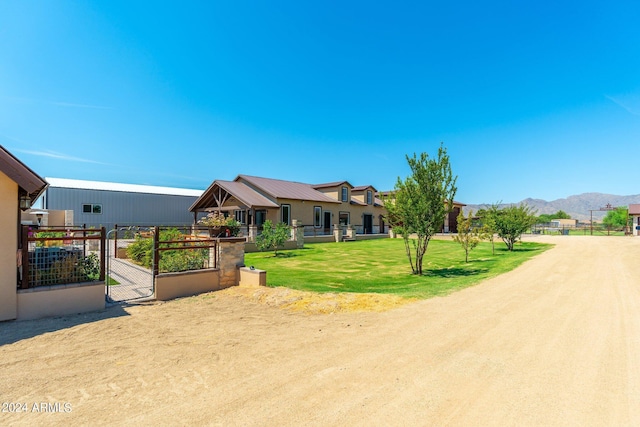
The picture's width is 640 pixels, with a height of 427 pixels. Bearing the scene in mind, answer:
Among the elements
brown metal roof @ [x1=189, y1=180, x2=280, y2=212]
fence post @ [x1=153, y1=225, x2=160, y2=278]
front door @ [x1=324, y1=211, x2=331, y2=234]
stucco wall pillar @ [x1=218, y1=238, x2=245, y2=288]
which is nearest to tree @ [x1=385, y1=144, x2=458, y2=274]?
stucco wall pillar @ [x1=218, y1=238, x2=245, y2=288]

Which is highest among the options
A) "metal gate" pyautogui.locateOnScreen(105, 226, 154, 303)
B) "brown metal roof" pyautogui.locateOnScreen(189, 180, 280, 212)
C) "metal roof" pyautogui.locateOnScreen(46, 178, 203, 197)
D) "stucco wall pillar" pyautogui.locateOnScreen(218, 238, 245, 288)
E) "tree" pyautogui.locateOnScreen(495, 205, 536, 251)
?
"metal roof" pyautogui.locateOnScreen(46, 178, 203, 197)

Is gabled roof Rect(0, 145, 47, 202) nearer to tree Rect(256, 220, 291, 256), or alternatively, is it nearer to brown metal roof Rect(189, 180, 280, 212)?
tree Rect(256, 220, 291, 256)

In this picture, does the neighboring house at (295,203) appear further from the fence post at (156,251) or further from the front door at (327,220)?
the fence post at (156,251)

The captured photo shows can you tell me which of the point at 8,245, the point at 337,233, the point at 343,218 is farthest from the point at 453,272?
the point at 343,218

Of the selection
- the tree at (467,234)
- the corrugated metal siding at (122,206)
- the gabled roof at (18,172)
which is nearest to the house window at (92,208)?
the corrugated metal siding at (122,206)

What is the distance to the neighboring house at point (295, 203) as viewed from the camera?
27.5 meters

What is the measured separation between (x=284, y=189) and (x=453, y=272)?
20.0 m

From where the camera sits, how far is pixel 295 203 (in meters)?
30.1

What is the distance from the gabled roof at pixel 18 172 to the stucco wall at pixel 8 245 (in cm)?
Result: 31

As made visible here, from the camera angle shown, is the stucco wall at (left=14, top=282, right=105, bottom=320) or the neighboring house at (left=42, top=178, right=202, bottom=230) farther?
the neighboring house at (left=42, top=178, right=202, bottom=230)

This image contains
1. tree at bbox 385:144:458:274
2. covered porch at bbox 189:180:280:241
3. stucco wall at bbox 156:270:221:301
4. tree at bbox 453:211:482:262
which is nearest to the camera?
stucco wall at bbox 156:270:221:301

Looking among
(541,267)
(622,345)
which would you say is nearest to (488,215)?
(541,267)

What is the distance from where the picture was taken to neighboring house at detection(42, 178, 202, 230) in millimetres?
28578

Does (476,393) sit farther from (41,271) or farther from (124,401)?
(41,271)
